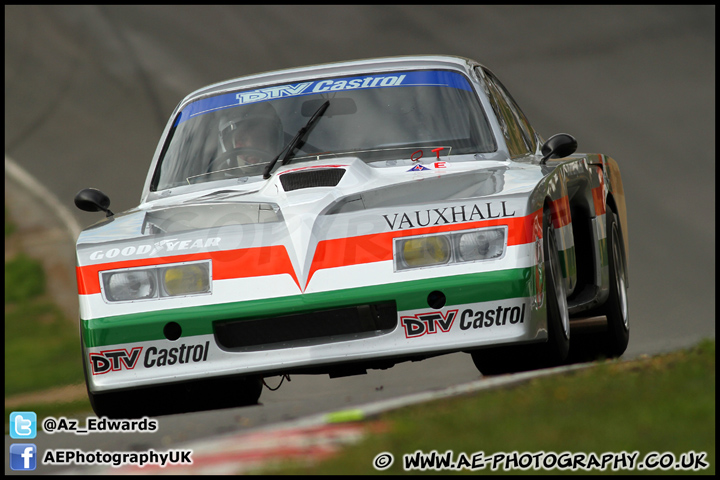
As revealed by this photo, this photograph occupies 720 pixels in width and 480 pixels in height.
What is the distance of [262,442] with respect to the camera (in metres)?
3.63

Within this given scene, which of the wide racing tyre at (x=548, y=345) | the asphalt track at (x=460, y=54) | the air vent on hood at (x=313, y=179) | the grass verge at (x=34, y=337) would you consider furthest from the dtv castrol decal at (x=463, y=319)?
the asphalt track at (x=460, y=54)

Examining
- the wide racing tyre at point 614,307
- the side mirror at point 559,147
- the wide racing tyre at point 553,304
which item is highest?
the side mirror at point 559,147

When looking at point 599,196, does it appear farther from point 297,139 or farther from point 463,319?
point 463,319

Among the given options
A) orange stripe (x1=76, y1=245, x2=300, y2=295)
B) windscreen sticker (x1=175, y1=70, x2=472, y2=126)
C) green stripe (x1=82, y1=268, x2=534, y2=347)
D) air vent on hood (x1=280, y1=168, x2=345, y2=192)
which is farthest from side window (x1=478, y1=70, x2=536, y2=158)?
orange stripe (x1=76, y1=245, x2=300, y2=295)

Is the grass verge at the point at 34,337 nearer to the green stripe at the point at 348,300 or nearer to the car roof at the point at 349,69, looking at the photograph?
the car roof at the point at 349,69

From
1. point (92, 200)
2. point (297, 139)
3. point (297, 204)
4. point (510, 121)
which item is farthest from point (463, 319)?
point (92, 200)

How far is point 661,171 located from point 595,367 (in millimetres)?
8978

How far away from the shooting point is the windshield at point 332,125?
588 centimetres

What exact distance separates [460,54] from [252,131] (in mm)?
12371

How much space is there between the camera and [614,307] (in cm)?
645

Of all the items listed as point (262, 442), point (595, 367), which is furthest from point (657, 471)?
point (595, 367)

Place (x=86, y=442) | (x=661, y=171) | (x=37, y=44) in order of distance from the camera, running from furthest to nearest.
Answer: (x=37, y=44), (x=661, y=171), (x=86, y=442)

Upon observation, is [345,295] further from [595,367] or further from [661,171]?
[661,171]
